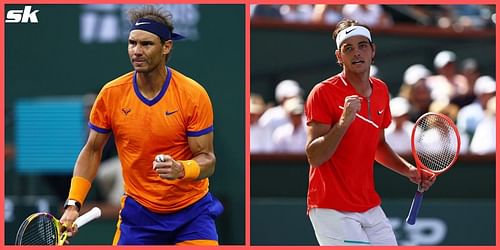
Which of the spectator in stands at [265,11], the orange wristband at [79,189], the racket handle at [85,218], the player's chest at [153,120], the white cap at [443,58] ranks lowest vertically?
the racket handle at [85,218]

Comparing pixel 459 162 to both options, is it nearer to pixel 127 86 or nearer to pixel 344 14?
pixel 344 14

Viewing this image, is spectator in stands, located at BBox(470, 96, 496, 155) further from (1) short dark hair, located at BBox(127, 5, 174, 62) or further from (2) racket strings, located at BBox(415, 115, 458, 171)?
(1) short dark hair, located at BBox(127, 5, 174, 62)

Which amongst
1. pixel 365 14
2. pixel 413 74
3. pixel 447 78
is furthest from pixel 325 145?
pixel 447 78

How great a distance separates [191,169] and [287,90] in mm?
4783

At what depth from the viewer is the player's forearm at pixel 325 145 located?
→ 679 cm

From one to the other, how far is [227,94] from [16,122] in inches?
75.3

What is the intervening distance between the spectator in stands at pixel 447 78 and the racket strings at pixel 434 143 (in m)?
4.70

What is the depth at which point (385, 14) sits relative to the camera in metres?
13.2

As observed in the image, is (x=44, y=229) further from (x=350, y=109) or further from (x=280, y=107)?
(x=280, y=107)

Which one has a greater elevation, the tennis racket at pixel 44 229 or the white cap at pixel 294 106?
the white cap at pixel 294 106

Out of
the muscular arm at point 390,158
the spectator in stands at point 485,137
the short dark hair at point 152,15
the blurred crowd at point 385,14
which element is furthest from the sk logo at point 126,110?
the spectator in stands at point 485,137

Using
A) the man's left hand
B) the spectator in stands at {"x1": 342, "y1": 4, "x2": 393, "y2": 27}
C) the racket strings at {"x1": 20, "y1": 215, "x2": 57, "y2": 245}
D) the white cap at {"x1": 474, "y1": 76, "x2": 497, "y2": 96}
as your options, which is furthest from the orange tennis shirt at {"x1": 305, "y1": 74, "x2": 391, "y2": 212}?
the white cap at {"x1": 474, "y1": 76, "x2": 497, "y2": 96}

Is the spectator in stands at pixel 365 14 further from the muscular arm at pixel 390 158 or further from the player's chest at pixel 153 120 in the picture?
the player's chest at pixel 153 120

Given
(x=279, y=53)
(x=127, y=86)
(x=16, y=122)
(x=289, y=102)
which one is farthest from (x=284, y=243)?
(x=127, y=86)
